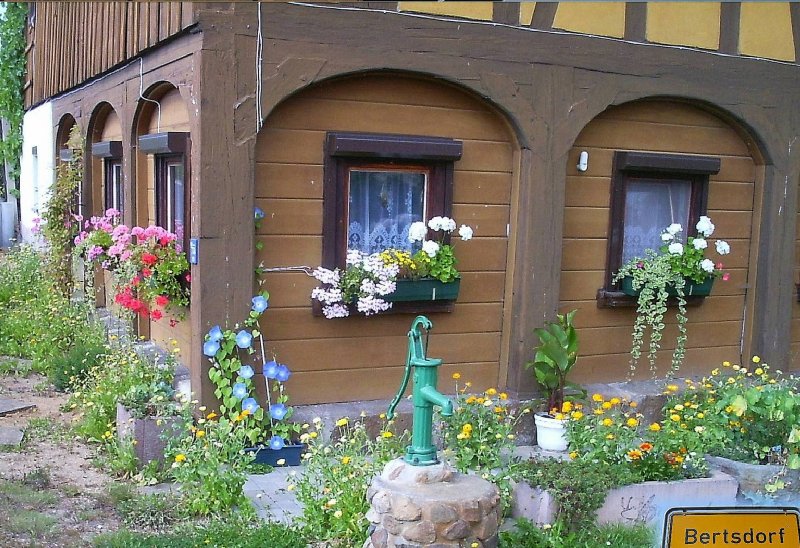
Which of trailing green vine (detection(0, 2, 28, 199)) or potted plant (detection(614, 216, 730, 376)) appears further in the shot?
trailing green vine (detection(0, 2, 28, 199))

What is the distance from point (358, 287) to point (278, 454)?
113 centimetres

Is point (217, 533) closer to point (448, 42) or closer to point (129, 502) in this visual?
point (129, 502)

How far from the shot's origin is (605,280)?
6297 millimetres

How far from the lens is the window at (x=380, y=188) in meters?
5.37

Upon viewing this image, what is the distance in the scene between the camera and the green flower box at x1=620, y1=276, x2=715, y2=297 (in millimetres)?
6234

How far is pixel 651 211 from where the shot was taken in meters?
6.52

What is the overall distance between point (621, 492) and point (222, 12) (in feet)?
11.1

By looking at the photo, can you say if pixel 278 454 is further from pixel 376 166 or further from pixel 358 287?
pixel 376 166

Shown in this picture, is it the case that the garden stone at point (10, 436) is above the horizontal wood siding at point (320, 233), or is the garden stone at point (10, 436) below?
below

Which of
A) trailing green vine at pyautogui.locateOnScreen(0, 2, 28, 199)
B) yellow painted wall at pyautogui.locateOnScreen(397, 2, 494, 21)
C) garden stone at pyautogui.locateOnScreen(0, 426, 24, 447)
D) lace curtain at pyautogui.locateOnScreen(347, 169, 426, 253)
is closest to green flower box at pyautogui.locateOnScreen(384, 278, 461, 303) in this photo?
lace curtain at pyautogui.locateOnScreen(347, 169, 426, 253)

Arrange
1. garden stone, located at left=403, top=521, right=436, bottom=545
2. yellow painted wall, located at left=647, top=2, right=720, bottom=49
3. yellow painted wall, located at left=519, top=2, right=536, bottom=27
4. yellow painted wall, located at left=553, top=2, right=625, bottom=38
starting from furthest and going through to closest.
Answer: yellow painted wall, located at left=647, top=2, right=720, bottom=49 → yellow painted wall, located at left=553, top=2, right=625, bottom=38 → yellow painted wall, located at left=519, top=2, right=536, bottom=27 → garden stone, located at left=403, top=521, right=436, bottom=545

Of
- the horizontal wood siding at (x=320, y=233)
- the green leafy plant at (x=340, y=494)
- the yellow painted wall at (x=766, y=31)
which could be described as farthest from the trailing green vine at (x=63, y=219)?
the yellow painted wall at (x=766, y=31)

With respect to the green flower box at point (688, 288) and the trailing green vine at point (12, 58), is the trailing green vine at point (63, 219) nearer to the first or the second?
the green flower box at point (688, 288)

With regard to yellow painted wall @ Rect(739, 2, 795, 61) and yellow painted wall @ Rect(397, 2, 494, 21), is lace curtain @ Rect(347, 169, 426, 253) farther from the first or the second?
yellow painted wall @ Rect(739, 2, 795, 61)
